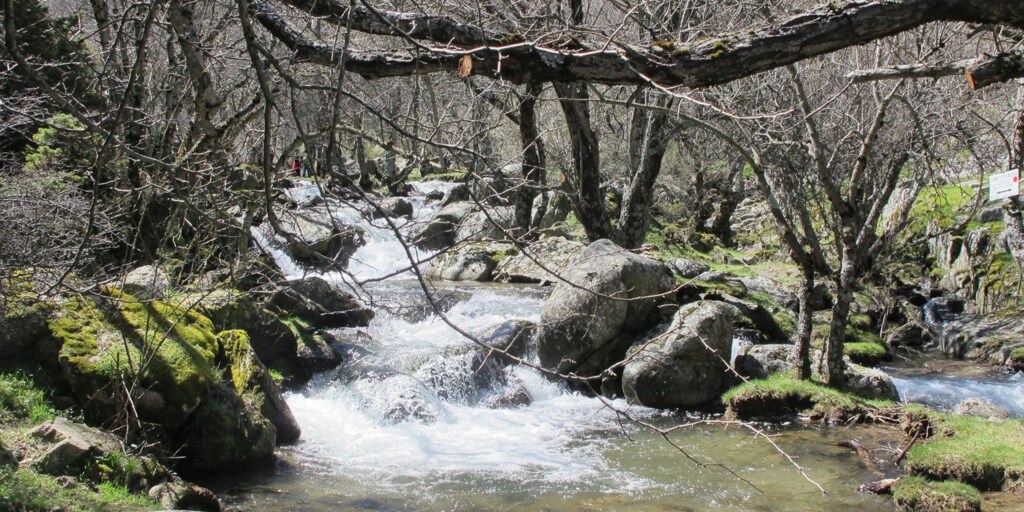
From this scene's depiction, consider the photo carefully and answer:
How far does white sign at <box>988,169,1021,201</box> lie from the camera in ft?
26.9

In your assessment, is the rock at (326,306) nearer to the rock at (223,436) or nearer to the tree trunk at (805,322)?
the rock at (223,436)

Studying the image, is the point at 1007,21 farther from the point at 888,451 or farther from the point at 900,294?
the point at 900,294

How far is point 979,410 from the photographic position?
9383 mm

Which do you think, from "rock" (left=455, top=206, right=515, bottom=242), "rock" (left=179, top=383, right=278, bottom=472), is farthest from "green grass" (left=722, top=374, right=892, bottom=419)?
"rock" (left=179, top=383, right=278, bottom=472)

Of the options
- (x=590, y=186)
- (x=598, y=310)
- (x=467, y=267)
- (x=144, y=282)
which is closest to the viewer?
(x=144, y=282)

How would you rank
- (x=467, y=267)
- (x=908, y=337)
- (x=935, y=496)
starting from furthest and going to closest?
(x=467, y=267) < (x=908, y=337) < (x=935, y=496)

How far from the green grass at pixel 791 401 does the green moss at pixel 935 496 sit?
283cm

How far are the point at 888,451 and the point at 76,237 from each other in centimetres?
831

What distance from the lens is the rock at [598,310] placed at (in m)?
10.7

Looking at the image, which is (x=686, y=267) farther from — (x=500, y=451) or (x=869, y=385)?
(x=500, y=451)

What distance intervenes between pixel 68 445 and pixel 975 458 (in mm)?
7184

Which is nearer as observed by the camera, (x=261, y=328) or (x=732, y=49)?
(x=732, y=49)

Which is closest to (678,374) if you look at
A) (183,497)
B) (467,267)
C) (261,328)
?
(261,328)

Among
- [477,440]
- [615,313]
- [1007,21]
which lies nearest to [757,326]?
[615,313]
